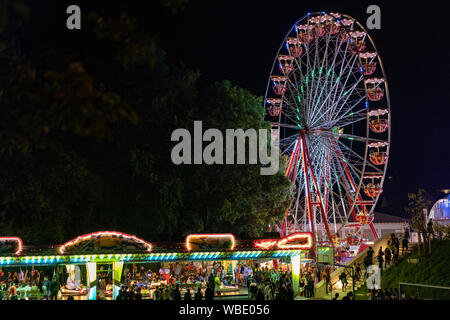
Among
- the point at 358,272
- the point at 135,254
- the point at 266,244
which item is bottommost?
the point at 358,272

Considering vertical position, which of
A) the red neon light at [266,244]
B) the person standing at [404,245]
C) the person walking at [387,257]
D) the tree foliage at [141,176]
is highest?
the tree foliage at [141,176]

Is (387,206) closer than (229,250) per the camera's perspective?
No

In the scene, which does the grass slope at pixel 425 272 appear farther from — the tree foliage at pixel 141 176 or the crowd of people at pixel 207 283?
the tree foliage at pixel 141 176

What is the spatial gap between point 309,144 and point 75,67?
30809mm

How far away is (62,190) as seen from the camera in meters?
27.7

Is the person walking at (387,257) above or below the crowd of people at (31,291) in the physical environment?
above

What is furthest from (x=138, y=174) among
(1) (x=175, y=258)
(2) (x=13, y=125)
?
(2) (x=13, y=125)

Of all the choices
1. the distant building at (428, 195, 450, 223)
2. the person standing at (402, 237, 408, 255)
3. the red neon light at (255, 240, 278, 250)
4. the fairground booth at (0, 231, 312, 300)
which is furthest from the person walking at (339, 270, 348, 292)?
the distant building at (428, 195, 450, 223)

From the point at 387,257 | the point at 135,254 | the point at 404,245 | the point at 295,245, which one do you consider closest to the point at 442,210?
the point at 404,245

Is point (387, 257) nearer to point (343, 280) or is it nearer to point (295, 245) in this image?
point (343, 280)

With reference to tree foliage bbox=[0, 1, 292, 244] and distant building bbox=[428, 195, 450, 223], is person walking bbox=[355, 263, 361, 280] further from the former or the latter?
distant building bbox=[428, 195, 450, 223]

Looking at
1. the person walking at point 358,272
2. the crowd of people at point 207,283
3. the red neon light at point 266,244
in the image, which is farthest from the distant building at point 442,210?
the red neon light at point 266,244

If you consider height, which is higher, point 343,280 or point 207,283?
point 207,283
